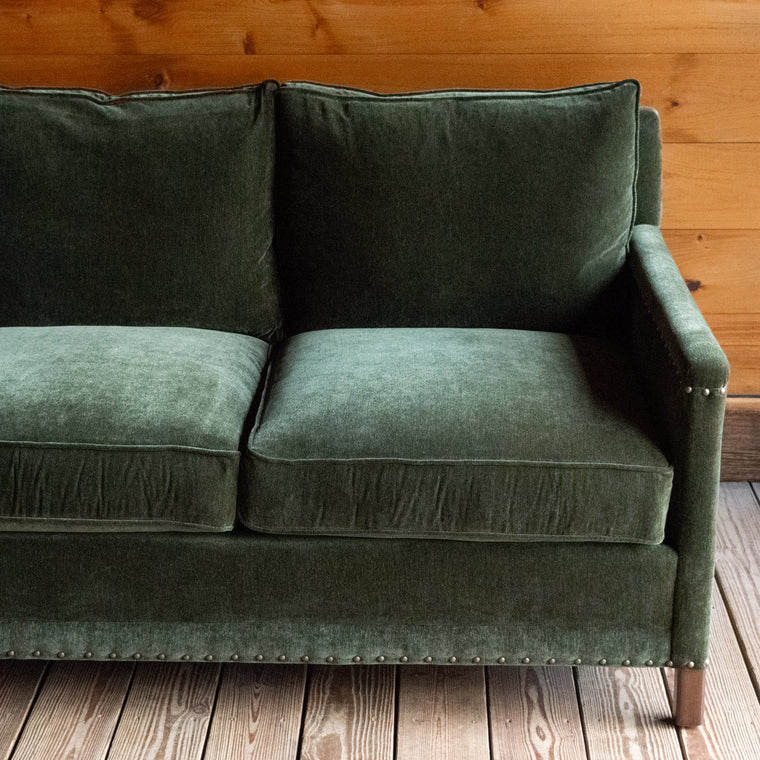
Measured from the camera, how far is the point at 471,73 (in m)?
2.02

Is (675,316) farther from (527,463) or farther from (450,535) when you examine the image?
(450,535)

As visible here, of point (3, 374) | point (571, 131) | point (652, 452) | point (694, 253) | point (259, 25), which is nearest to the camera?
point (652, 452)

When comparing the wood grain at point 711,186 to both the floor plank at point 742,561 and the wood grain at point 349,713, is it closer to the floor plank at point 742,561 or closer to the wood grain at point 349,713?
the floor plank at point 742,561

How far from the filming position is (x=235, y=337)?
180 cm

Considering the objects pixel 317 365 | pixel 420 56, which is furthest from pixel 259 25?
pixel 317 365

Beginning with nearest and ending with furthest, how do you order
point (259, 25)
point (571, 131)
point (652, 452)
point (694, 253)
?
point (652, 452) < point (571, 131) < point (259, 25) < point (694, 253)

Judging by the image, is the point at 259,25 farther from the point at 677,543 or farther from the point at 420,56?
the point at 677,543

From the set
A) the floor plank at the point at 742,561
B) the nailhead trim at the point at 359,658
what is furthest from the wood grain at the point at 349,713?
the floor plank at the point at 742,561

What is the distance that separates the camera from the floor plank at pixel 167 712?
56.4 inches

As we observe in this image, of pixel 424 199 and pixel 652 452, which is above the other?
pixel 424 199

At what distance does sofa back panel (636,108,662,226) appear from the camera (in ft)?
6.16

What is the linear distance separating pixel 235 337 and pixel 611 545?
2.73ft

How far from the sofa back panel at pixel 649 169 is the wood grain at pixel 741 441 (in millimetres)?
607

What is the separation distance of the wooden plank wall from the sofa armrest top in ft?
1.23
